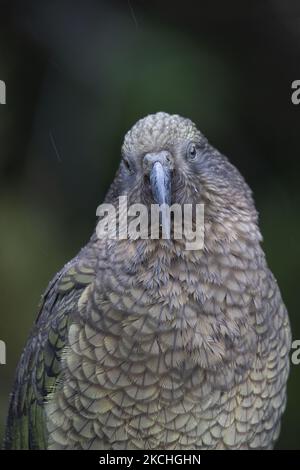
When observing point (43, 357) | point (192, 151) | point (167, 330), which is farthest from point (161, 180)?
point (43, 357)

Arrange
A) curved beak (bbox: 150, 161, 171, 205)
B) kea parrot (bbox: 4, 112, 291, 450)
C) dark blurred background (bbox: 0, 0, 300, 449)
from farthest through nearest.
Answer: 1. dark blurred background (bbox: 0, 0, 300, 449)
2. kea parrot (bbox: 4, 112, 291, 450)
3. curved beak (bbox: 150, 161, 171, 205)

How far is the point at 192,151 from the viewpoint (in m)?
1.71

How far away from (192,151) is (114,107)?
3.18 ft

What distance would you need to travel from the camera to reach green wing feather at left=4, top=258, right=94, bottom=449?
1.76 meters

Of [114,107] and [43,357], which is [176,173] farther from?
[114,107]

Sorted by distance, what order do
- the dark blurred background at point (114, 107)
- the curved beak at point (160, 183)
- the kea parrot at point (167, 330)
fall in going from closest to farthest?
the curved beak at point (160, 183) → the kea parrot at point (167, 330) → the dark blurred background at point (114, 107)

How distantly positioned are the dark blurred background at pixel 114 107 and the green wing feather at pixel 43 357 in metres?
0.86

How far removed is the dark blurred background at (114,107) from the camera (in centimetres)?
258

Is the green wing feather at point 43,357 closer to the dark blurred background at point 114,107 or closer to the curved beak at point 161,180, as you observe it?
the curved beak at point 161,180

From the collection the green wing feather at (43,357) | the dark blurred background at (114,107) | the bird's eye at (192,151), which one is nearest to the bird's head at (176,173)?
the bird's eye at (192,151)

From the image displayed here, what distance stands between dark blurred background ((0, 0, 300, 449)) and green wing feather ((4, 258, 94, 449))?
864mm

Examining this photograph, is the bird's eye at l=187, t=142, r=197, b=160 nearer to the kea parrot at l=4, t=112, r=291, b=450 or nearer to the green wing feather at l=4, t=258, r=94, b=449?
the kea parrot at l=4, t=112, r=291, b=450

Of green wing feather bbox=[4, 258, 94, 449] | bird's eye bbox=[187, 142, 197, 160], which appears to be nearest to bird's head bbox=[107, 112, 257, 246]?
bird's eye bbox=[187, 142, 197, 160]
